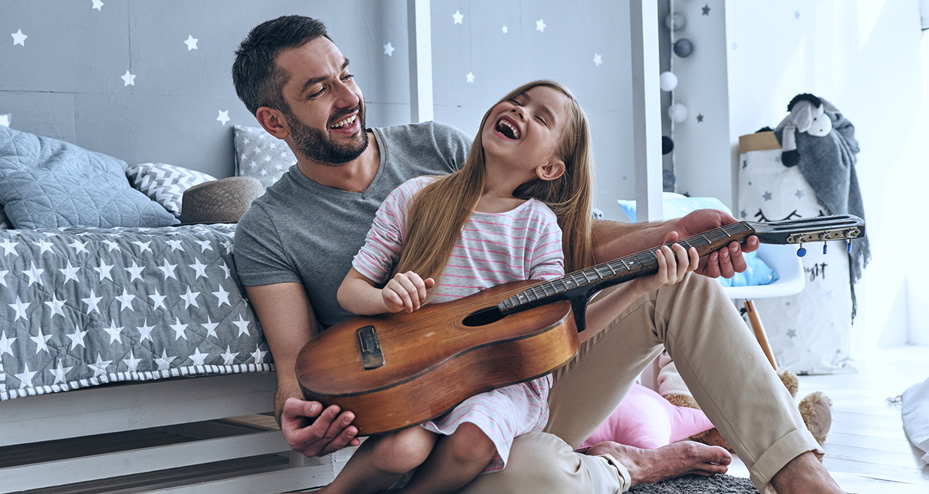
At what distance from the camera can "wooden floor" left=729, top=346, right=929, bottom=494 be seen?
1661mm

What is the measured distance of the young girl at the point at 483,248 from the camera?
110 cm

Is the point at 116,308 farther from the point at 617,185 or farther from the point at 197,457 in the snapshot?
the point at 617,185

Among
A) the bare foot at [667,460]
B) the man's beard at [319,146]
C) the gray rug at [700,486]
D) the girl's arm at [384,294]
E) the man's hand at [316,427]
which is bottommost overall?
the gray rug at [700,486]

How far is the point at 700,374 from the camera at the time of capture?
1243 millimetres

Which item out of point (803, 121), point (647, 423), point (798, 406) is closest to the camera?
point (647, 423)

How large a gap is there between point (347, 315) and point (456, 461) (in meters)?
0.43

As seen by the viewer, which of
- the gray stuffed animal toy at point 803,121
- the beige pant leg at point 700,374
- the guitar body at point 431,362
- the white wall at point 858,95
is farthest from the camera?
the white wall at point 858,95

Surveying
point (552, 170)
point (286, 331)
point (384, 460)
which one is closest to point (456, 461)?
point (384, 460)

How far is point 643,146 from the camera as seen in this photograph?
2.28 meters

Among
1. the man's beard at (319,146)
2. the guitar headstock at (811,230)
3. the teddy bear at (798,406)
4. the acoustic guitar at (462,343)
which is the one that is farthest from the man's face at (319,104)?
the teddy bear at (798,406)

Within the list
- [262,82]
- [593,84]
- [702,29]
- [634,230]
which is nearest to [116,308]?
[262,82]

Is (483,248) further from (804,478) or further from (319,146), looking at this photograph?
(804,478)

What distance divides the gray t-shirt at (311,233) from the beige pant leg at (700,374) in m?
0.44

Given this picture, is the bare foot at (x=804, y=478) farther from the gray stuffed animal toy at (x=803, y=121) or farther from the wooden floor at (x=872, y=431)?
the gray stuffed animal toy at (x=803, y=121)
